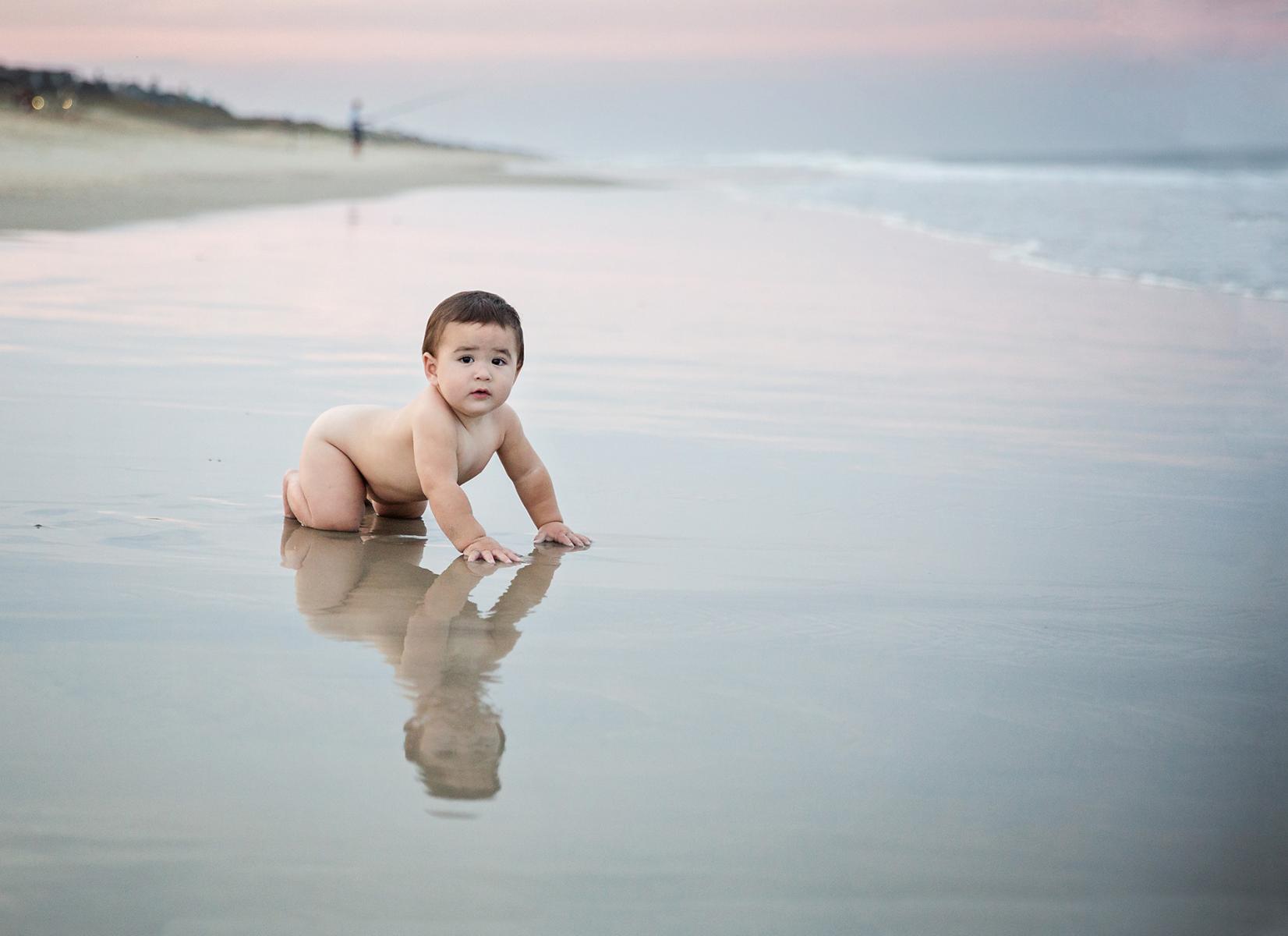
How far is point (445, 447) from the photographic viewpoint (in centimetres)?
275

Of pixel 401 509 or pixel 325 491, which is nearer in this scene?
pixel 325 491

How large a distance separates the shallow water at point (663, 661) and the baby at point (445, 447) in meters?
0.08

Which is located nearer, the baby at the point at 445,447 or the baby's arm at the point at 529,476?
the baby at the point at 445,447

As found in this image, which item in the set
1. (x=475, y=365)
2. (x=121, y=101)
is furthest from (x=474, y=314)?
(x=121, y=101)

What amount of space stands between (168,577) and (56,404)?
166 cm

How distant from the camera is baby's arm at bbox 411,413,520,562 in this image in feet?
8.51

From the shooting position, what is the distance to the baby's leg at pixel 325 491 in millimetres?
2764

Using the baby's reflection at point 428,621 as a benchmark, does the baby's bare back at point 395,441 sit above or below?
above

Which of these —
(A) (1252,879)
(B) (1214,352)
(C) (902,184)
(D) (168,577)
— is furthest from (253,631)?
(C) (902,184)

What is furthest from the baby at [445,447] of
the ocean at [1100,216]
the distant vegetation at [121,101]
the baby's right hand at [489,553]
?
the distant vegetation at [121,101]

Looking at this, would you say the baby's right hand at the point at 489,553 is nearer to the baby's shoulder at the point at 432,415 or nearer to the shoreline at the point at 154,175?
the baby's shoulder at the point at 432,415

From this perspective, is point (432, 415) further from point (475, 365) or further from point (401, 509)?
point (401, 509)

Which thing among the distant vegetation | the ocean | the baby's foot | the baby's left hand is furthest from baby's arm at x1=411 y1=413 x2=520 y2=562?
the distant vegetation

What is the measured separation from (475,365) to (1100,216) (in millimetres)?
14105
